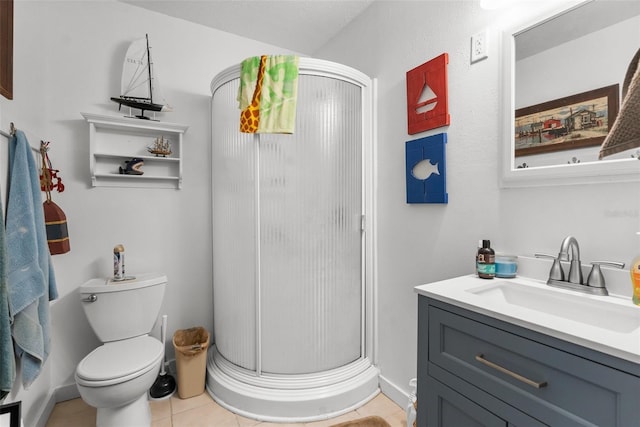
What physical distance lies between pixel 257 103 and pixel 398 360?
1.76m

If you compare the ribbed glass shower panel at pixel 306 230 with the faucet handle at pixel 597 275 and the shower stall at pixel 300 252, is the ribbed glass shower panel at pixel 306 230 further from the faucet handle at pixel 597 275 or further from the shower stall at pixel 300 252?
the faucet handle at pixel 597 275

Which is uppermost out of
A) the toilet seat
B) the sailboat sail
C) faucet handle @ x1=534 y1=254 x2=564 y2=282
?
the sailboat sail

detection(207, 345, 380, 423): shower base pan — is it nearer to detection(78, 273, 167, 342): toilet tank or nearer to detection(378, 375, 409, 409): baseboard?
detection(378, 375, 409, 409): baseboard

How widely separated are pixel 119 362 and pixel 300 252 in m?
1.08

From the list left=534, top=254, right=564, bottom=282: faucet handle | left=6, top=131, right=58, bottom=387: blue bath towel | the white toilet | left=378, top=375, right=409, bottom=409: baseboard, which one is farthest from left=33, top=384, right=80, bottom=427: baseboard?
left=534, top=254, right=564, bottom=282: faucet handle

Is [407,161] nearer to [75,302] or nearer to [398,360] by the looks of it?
[398,360]

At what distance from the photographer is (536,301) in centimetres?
108

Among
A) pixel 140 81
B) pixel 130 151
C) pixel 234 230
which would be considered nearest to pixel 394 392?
pixel 234 230

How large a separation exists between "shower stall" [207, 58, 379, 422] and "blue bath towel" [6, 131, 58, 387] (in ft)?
2.98

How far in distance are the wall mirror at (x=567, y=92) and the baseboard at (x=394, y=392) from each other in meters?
1.35

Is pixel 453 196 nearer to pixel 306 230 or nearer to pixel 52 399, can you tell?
pixel 306 230

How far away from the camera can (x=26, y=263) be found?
129 centimetres

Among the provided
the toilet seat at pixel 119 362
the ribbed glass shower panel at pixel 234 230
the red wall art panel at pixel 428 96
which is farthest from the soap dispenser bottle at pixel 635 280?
the toilet seat at pixel 119 362

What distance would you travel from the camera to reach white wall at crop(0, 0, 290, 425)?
1807 millimetres
